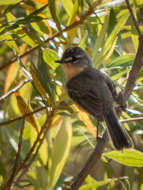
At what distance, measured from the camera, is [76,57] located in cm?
236

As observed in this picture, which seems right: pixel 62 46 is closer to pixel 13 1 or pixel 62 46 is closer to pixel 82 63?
pixel 82 63

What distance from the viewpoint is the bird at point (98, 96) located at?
2.01 m

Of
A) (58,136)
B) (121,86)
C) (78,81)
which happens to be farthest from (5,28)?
(58,136)

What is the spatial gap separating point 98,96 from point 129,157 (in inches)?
16.9

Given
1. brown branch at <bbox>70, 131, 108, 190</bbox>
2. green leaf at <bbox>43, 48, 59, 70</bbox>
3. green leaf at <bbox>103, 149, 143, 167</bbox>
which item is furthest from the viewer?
green leaf at <bbox>43, 48, 59, 70</bbox>

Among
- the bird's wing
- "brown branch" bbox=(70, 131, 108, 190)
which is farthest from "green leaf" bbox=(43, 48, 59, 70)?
"brown branch" bbox=(70, 131, 108, 190)

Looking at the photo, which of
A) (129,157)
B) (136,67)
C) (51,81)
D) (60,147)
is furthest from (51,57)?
(60,147)

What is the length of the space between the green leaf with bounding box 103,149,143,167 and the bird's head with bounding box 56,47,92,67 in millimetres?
607

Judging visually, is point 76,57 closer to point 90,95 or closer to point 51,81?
point 90,95

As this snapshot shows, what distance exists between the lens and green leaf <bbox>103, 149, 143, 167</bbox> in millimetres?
1890

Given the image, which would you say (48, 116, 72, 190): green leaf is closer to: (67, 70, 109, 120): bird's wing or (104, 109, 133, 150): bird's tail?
(104, 109, 133, 150): bird's tail

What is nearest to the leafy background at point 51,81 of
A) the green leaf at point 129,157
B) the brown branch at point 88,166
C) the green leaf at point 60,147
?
the green leaf at point 129,157

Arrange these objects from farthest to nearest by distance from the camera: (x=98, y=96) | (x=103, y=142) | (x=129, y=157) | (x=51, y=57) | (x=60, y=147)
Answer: (x=98, y=96) < (x=51, y=57) < (x=129, y=157) < (x=103, y=142) < (x=60, y=147)

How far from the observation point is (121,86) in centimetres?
231
